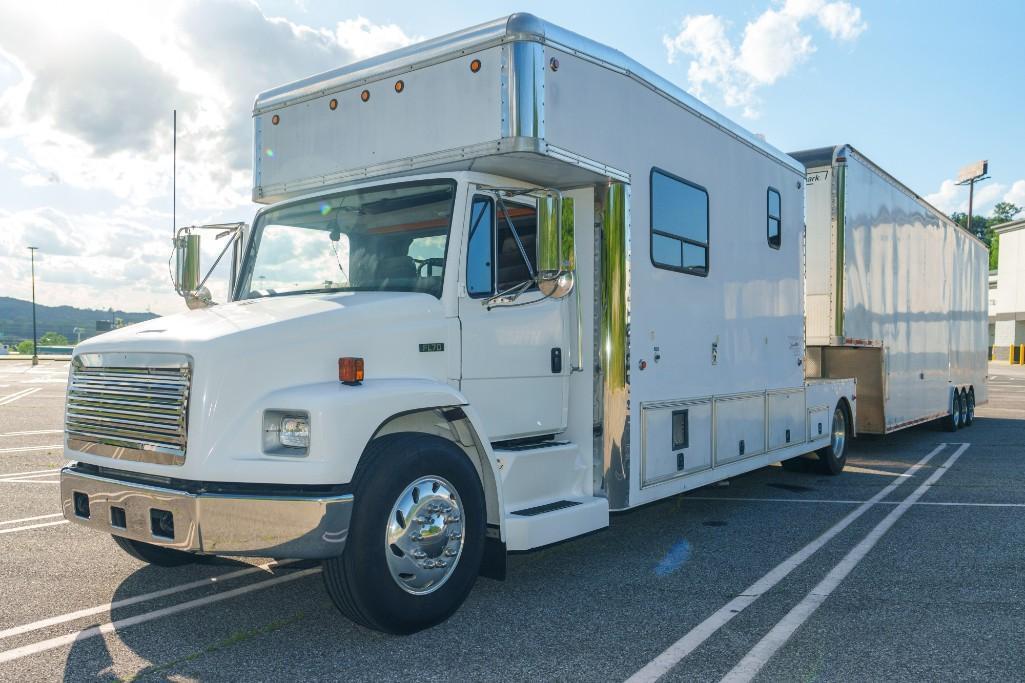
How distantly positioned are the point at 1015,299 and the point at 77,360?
5885 cm

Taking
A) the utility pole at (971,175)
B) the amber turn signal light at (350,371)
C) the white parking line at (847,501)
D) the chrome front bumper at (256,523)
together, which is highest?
the utility pole at (971,175)

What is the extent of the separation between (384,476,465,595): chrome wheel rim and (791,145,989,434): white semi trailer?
6489 millimetres

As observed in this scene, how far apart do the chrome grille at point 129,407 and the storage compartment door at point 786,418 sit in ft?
18.9

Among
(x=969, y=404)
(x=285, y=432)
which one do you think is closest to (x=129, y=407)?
(x=285, y=432)

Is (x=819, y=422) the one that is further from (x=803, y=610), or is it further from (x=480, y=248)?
(x=480, y=248)

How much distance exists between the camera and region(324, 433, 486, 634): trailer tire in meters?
4.23

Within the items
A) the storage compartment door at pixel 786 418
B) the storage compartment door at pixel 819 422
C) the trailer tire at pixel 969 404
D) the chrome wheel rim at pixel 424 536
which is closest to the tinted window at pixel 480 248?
the chrome wheel rim at pixel 424 536

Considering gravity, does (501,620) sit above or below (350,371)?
below

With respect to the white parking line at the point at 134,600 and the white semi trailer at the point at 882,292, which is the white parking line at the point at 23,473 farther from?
the white semi trailer at the point at 882,292

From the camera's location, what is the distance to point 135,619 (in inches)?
187

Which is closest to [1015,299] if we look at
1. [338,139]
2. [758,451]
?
[758,451]

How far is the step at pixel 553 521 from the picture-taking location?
5055 mm

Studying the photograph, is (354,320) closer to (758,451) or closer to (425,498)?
(425,498)

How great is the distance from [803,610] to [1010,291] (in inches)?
2246
